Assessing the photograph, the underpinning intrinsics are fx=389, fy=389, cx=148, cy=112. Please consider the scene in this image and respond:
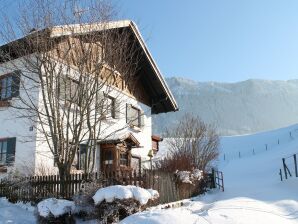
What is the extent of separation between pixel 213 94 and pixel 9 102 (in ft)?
609

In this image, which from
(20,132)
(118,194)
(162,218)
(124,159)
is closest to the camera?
(162,218)

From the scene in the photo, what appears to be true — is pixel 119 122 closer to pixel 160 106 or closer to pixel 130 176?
pixel 160 106

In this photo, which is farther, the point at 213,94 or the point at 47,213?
the point at 213,94

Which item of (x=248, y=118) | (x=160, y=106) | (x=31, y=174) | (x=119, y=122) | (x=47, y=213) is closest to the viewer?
(x=47, y=213)

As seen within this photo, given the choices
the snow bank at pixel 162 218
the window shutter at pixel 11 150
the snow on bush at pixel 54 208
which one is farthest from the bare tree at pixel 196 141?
the snow bank at pixel 162 218

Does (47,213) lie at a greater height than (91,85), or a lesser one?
lesser

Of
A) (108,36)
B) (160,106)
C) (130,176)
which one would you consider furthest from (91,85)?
(160,106)

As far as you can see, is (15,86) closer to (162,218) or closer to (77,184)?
(77,184)

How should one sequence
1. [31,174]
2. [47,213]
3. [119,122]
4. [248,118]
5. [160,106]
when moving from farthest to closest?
[248,118] → [160,106] → [119,122] → [31,174] → [47,213]

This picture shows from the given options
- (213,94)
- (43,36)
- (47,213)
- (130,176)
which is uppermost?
(213,94)

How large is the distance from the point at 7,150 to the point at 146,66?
33.4 ft

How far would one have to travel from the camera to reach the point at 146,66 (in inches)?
945

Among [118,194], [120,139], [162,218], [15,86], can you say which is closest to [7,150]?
[15,86]

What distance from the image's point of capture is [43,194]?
13.8 metres
